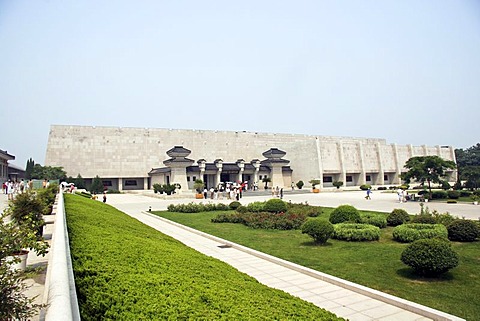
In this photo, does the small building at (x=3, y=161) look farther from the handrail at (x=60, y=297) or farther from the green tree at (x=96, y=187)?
the handrail at (x=60, y=297)

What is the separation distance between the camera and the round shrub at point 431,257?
654 cm

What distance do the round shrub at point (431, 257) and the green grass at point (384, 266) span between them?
25 cm

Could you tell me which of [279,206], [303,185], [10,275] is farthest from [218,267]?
[303,185]

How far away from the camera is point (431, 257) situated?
662 centimetres

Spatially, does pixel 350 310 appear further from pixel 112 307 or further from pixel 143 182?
pixel 143 182

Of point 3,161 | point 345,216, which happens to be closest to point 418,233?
point 345,216

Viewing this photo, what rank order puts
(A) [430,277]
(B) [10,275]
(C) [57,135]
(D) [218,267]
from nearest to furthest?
(B) [10,275] → (D) [218,267] → (A) [430,277] → (C) [57,135]

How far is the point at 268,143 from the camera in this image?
222 ft

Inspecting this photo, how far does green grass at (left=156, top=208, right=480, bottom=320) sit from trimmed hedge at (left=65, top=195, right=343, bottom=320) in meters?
3.35

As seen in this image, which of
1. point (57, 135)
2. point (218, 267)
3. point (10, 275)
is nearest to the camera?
point (10, 275)

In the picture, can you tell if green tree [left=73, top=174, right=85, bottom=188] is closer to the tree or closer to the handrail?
the tree

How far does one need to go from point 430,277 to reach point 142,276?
20.5 feet

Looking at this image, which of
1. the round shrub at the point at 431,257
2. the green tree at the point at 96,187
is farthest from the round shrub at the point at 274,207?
the green tree at the point at 96,187

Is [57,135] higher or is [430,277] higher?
[57,135]
